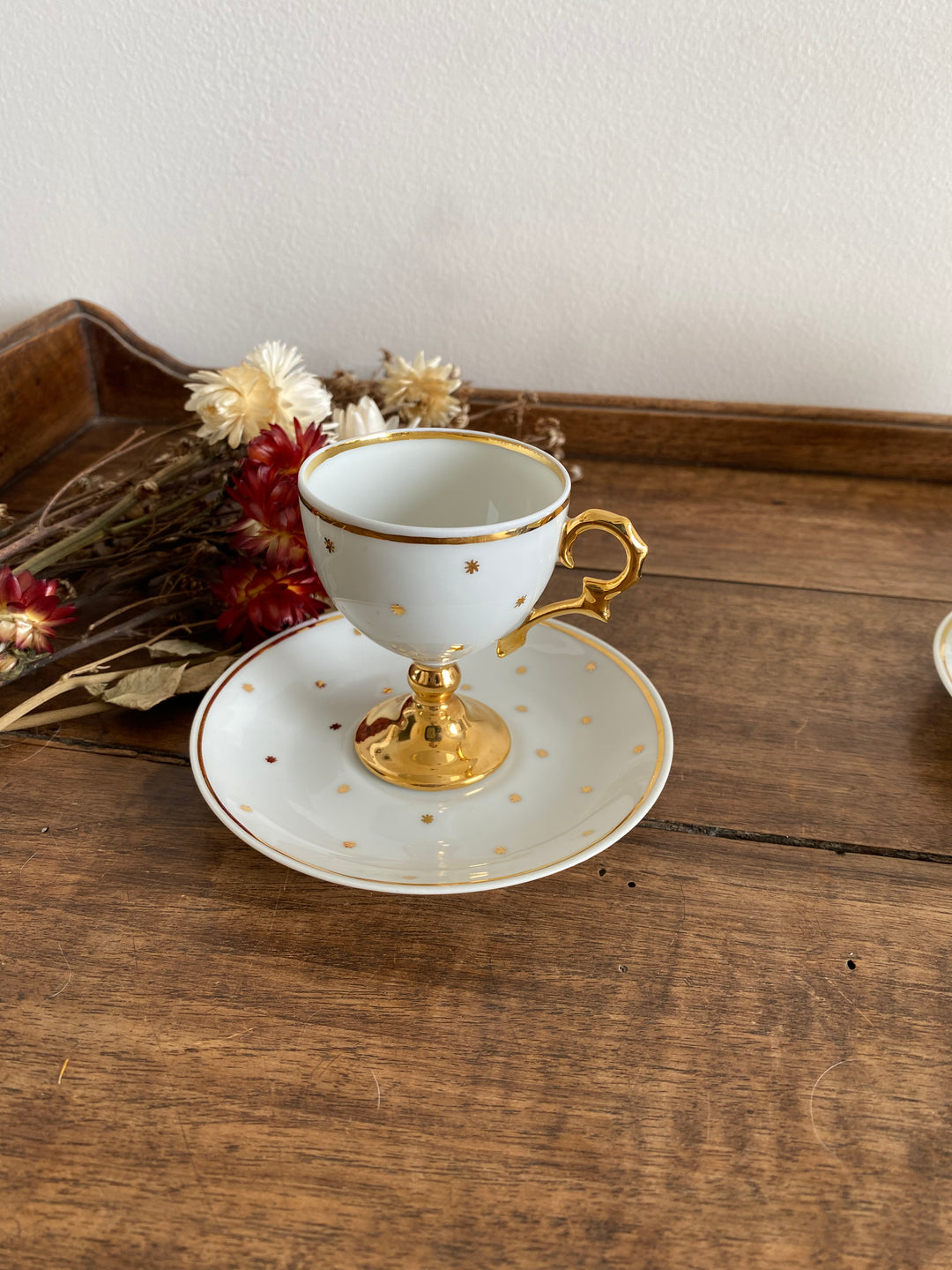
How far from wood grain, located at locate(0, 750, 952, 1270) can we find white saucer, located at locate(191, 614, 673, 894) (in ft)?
0.08

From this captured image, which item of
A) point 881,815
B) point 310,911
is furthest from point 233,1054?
point 881,815

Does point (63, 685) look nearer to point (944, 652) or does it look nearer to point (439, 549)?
point (439, 549)

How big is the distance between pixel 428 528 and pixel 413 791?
0.14m

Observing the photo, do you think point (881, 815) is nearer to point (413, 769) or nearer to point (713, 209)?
point (413, 769)

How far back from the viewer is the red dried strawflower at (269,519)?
0.51m

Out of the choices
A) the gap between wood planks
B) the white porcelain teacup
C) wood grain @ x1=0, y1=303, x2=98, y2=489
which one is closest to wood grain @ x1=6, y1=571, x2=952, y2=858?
the gap between wood planks

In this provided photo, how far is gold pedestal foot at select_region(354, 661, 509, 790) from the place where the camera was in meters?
0.46

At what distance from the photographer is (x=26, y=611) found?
1.61ft

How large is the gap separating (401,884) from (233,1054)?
9cm

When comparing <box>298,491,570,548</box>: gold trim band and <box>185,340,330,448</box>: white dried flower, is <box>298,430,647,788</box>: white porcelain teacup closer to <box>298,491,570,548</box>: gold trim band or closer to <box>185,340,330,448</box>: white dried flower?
<box>298,491,570,548</box>: gold trim band

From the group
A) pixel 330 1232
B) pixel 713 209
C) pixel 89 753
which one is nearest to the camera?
pixel 330 1232

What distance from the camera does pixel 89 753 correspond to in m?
0.49

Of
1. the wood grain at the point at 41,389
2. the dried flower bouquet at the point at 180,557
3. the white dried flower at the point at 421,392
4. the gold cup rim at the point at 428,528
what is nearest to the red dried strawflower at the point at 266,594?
the dried flower bouquet at the point at 180,557

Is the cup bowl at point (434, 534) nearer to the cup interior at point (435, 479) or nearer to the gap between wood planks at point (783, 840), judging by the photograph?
the cup interior at point (435, 479)
